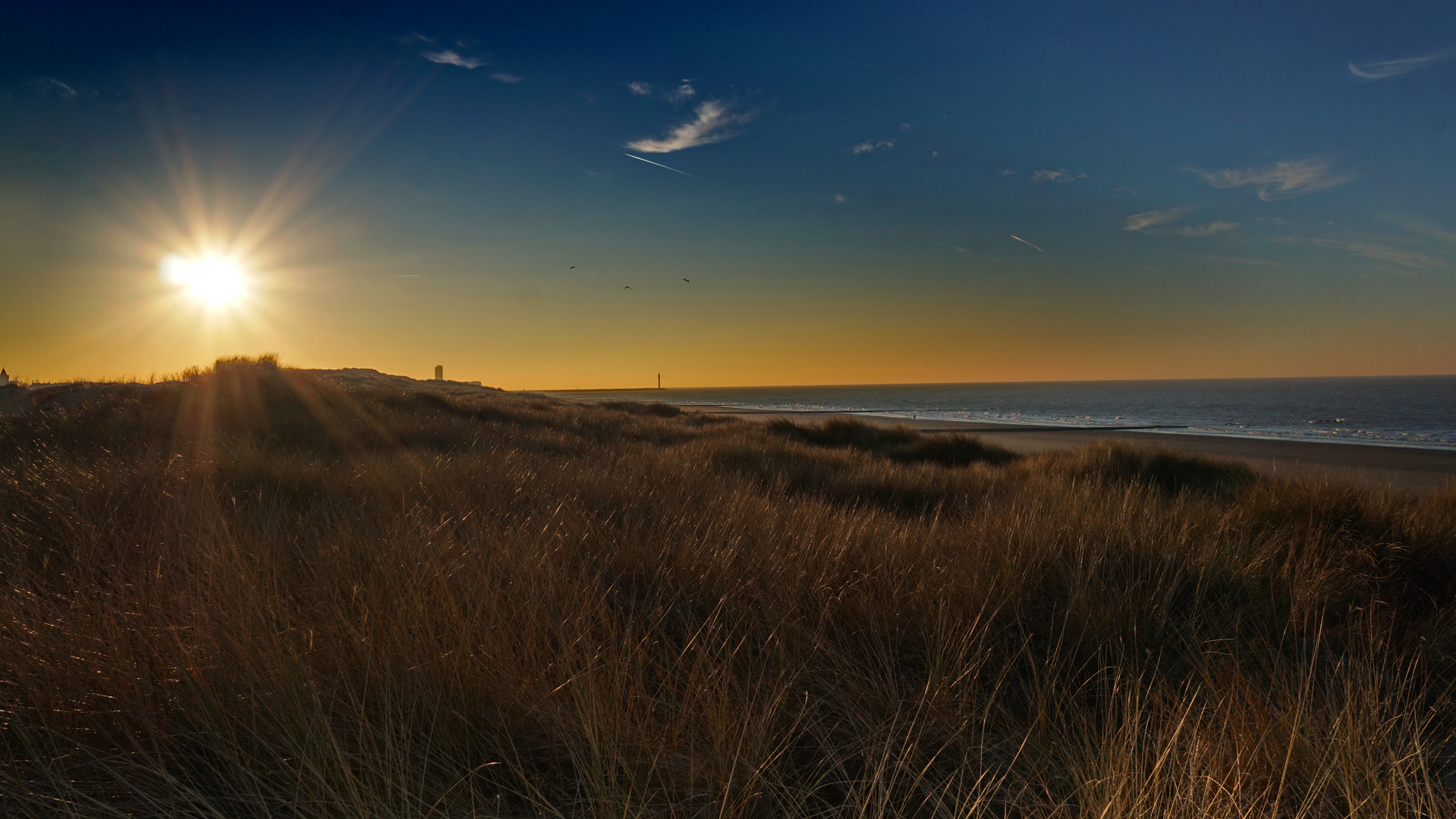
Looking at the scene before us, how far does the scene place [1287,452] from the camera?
747 inches

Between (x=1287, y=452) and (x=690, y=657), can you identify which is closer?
(x=690, y=657)

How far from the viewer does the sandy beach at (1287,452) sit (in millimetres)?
12102

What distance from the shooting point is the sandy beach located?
39.7 ft

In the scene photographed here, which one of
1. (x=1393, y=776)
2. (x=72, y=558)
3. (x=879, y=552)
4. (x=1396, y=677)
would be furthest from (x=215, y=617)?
(x=1396, y=677)

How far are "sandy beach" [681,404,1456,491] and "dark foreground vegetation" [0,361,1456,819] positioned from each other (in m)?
5.46

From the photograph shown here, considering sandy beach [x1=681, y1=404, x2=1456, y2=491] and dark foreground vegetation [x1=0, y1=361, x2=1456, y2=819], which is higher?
dark foreground vegetation [x1=0, y1=361, x2=1456, y2=819]

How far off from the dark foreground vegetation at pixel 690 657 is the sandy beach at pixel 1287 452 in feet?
17.9

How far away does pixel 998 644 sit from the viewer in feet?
8.64

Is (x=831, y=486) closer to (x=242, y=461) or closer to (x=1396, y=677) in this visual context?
(x=1396, y=677)

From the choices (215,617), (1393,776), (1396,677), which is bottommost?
(1396,677)

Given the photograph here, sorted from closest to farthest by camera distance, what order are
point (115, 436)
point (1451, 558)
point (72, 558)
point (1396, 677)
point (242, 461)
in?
point (1396, 677)
point (72, 558)
point (1451, 558)
point (242, 461)
point (115, 436)

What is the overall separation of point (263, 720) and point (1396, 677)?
4092mm

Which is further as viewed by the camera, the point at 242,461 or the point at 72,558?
the point at 242,461

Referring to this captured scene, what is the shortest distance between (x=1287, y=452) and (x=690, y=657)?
77.4 ft
